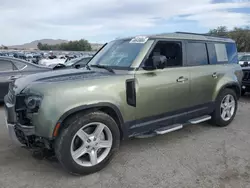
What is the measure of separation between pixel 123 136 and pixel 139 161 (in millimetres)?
464

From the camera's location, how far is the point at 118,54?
14.3ft

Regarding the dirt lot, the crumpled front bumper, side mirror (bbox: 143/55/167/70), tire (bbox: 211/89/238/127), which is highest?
side mirror (bbox: 143/55/167/70)

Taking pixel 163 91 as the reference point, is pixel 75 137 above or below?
below

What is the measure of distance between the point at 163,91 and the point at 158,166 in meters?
1.20

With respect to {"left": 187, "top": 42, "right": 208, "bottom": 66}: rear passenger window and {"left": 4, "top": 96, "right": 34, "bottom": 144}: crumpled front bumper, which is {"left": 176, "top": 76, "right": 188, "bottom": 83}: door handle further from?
{"left": 4, "top": 96, "right": 34, "bottom": 144}: crumpled front bumper

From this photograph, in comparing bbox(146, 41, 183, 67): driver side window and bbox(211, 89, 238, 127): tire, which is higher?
bbox(146, 41, 183, 67): driver side window

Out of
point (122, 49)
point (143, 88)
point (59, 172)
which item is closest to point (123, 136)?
point (143, 88)

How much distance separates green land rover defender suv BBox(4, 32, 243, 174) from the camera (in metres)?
3.11

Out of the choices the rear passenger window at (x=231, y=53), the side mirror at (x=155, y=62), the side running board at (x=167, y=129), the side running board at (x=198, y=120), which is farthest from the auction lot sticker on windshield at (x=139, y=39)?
the rear passenger window at (x=231, y=53)

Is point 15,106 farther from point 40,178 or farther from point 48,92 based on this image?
point 40,178

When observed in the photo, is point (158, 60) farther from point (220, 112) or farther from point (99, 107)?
point (220, 112)

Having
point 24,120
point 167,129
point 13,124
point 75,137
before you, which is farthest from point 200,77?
point 13,124

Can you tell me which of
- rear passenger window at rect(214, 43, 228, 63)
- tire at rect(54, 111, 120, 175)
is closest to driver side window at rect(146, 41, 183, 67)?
rear passenger window at rect(214, 43, 228, 63)

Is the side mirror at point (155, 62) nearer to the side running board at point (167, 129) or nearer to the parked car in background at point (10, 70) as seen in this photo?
the side running board at point (167, 129)
